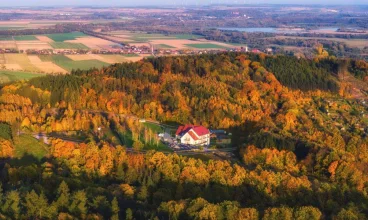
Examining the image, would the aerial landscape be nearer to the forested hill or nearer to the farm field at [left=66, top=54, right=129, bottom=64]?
the forested hill

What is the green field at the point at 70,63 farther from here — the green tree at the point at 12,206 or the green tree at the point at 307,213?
the green tree at the point at 307,213

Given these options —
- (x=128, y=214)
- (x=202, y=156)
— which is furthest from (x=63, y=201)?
(x=202, y=156)

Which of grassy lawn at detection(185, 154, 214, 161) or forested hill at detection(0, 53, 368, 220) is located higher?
forested hill at detection(0, 53, 368, 220)

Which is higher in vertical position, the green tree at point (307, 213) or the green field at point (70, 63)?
the green tree at point (307, 213)

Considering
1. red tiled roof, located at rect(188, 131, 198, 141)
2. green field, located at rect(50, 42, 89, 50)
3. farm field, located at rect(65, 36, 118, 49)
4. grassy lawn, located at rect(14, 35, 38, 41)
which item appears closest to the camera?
red tiled roof, located at rect(188, 131, 198, 141)

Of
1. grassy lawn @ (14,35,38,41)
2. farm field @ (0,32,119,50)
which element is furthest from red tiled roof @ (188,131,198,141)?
grassy lawn @ (14,35,38,41)

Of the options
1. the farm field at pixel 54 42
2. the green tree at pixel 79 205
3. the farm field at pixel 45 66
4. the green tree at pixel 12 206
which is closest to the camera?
the green tree at pixel 12 206

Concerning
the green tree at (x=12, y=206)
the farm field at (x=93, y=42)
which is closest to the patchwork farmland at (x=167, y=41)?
the farm field at (x=93, y=42)

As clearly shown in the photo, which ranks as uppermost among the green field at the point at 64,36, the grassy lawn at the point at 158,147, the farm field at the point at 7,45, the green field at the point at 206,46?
the farm field at the point at 7,45
